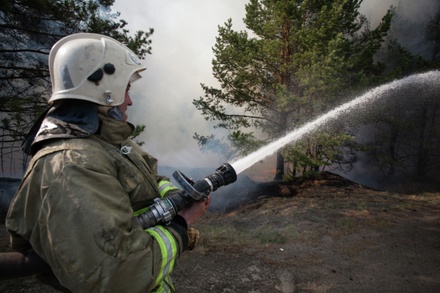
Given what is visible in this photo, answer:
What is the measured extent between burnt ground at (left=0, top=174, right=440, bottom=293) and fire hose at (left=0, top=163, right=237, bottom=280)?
2934mm

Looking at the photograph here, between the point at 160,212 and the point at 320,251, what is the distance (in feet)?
16.8

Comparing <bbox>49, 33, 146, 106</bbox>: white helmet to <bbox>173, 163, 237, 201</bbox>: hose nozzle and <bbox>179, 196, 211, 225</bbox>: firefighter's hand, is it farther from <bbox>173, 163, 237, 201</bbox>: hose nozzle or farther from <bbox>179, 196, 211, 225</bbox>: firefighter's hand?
<bbox>179, 196, 211, 225</bbox>: firefighter's hand

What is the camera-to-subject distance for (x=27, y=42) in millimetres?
7930

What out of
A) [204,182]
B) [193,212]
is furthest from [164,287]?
[204,182]

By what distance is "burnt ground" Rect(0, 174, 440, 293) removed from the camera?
4.28 metres

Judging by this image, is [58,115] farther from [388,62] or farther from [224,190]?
[388,62]

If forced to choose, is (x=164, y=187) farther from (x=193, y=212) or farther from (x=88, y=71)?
(x=88, y=71)

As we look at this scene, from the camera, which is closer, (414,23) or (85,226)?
(85,226)

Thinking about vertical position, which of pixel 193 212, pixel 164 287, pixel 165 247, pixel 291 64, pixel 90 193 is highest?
pixel 291 64

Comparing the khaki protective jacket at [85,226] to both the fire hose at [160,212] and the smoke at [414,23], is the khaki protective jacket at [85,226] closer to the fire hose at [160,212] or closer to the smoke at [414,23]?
the fire hose at [160,212]

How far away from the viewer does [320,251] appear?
563 cm

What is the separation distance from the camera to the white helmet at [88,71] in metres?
1.64

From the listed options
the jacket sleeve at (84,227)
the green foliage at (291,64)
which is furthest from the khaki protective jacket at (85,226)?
the green foliage at (291,64)

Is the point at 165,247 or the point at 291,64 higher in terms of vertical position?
the point at 291,64
